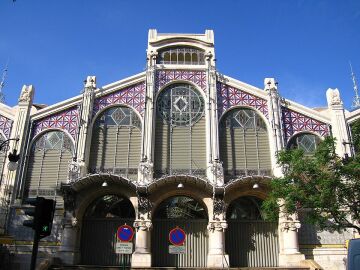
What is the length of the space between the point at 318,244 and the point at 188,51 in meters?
16.0

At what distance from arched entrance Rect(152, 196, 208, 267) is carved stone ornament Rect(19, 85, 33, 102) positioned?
1169 centimetres

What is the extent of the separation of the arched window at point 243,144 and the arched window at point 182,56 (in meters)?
4.94

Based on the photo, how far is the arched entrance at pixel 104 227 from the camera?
81.3 feet

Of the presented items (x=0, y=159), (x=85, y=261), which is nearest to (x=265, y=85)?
(x=85, y=261)

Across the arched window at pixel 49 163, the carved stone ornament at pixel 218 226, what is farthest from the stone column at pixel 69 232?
the carved stone ornament at pixel 218 226

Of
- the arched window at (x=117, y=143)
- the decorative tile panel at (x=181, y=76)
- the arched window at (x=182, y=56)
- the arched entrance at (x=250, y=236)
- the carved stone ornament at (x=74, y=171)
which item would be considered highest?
the arched window at (x=182, y=56)

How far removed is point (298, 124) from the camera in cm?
2788

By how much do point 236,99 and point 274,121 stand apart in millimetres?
3078

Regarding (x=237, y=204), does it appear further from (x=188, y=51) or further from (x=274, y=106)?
(x=188, y=51)

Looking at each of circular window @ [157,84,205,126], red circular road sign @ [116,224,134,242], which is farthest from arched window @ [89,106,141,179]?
red circular road sign @ [116,224,134,242]

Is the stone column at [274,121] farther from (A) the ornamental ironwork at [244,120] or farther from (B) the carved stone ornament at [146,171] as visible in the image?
(B) the carved stone ornament at [146,171]

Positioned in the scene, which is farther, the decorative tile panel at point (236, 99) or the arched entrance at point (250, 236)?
the decorative tile panel at point (236, 99)

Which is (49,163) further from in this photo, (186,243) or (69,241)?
(186,243)

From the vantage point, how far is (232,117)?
92.0 feet
